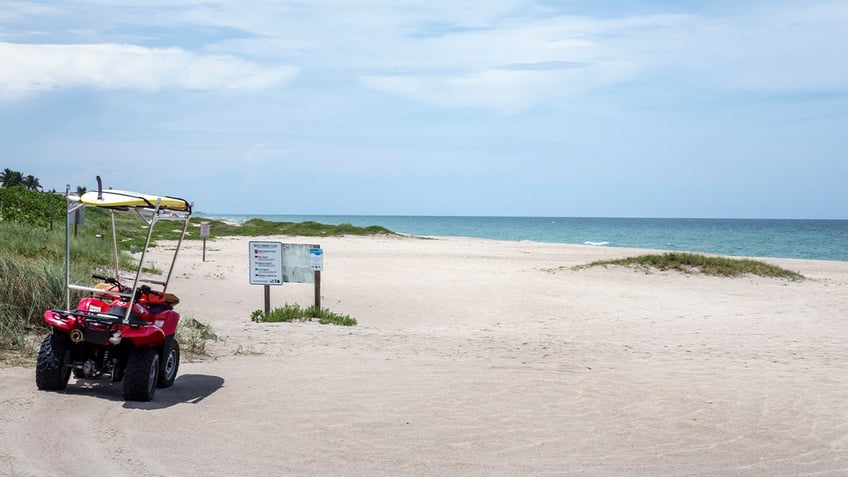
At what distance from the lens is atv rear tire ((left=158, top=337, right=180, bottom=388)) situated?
7.39m

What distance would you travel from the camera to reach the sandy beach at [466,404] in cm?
571

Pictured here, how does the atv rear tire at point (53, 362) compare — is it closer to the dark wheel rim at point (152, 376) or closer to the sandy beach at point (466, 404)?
the sandy beach at point (466, 404)

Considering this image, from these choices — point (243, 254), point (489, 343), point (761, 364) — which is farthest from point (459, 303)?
point (243, 254)

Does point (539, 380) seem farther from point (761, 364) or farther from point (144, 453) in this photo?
point (144, 453)

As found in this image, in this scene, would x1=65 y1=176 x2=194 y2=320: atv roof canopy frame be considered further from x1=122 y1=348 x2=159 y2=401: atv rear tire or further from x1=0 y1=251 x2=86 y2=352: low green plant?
x1=0 y1=251 x2=86 y2=352: low green plant

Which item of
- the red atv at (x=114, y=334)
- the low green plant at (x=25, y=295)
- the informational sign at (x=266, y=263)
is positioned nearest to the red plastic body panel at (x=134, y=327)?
→ the red atv at (x=114, y=334)

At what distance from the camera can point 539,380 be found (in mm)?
8609

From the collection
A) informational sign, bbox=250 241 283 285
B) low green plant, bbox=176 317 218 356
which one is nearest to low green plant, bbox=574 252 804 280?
informational sign, bbox=250 241 283 285

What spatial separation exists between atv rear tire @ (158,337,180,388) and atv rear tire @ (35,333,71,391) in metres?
0.80

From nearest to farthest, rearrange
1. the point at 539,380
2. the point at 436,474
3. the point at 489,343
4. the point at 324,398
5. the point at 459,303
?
the point at 436,474
the point at 324,398
the point at 539,380
the point at 489,343
the point at 459,303

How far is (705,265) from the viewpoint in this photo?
23.9 meters

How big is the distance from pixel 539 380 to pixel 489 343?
3.02 meters

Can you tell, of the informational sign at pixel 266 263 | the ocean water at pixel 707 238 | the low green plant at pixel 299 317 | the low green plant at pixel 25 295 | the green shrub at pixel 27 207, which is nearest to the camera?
the low green plant at pixel 25 295

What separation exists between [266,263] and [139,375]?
6826 mm
